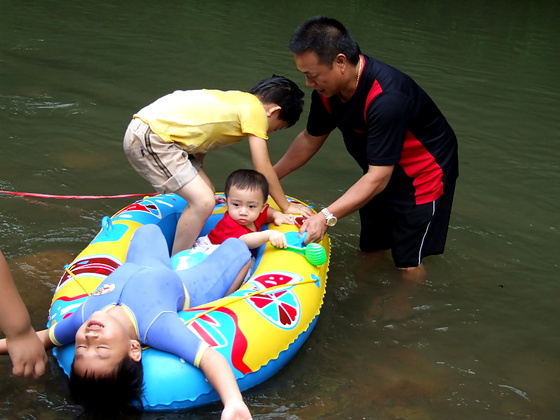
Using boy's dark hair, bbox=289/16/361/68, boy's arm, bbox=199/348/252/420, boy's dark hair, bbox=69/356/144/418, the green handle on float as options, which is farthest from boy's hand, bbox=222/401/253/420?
boy's dark hair, bbox=289/16/361/68

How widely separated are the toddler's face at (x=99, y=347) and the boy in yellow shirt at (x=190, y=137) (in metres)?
1.23

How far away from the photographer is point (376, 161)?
12.1 ft

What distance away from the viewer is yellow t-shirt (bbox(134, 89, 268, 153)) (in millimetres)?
3799

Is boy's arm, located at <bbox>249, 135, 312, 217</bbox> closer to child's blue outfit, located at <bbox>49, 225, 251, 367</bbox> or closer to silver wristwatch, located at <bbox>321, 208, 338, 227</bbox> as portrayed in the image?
silver wristwatch, located at <bbox>321, 208, 338, 227</bbox>

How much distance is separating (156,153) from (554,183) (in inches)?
139

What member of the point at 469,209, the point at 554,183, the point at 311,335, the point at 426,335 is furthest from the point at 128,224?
the point at 554,183

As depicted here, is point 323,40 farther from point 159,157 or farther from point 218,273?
point 218,273

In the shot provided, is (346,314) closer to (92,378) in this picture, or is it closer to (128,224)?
(128,224)

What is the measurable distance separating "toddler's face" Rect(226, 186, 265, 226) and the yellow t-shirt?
0.31 metres

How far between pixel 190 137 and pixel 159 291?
1114 mm

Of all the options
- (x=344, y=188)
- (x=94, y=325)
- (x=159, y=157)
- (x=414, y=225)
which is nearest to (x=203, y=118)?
(x=159, y=157)

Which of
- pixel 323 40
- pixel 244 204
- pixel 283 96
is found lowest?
pixel 244 204

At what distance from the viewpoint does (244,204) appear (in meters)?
3.80

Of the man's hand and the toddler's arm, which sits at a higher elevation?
the man's hand
